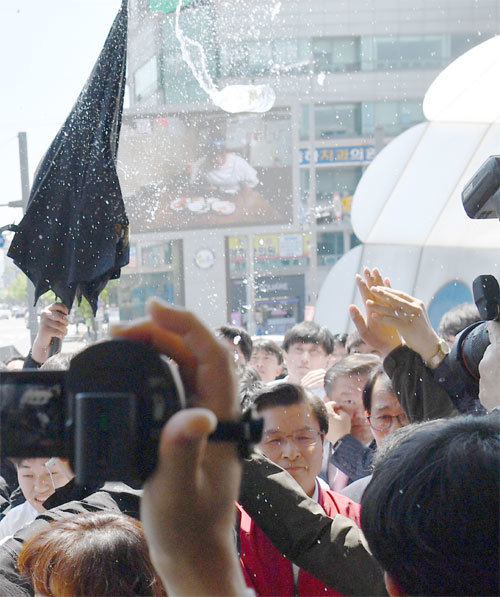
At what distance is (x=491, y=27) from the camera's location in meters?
4.11

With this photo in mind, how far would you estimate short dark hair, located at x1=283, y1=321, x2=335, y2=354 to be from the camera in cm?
236

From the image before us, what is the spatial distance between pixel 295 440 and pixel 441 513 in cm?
48

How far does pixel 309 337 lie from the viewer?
2373 millimetres

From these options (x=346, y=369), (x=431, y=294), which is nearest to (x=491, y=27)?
(x=431, y=294)

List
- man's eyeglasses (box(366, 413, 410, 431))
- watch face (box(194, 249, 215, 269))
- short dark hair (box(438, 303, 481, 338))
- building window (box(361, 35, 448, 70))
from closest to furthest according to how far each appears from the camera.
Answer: watch face (box(194, 249, 215, 269)) < man's eyeglasses (box(366, 413, 410, 431)) < short dark hair (box(438, 303, 481, 338)) < building window (box(361, 35, 448, 70))

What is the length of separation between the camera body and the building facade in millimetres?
298

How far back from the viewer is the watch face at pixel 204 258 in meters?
1.14

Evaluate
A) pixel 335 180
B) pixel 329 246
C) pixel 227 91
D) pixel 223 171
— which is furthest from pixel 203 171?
pixel 335 180

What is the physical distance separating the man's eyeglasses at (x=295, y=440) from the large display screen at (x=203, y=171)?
52 cm

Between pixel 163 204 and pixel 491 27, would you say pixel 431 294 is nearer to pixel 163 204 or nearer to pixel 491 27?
pixel 491 27

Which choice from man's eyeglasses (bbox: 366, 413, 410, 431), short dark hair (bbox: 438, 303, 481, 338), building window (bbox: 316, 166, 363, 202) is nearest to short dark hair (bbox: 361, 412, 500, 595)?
man's eyeglasses (bbox: 366, 413, 410, 431)

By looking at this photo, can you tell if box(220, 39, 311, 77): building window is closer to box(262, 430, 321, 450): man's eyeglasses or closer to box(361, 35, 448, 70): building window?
box(361, 35, 448, 70): building window

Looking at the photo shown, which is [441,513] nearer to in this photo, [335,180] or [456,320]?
[456,320]

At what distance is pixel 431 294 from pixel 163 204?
234 cm
